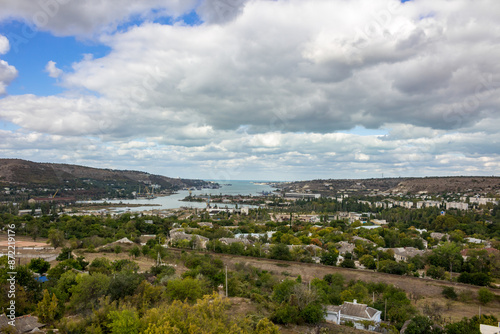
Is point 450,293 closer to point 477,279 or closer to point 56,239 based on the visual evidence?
point 477,279

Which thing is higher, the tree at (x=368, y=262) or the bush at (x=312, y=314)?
the bush at (x=312, y=314)

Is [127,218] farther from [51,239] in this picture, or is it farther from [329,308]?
[329,308]

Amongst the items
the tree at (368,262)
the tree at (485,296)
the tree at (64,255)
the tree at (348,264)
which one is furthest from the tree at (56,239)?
the tree at (485,296)

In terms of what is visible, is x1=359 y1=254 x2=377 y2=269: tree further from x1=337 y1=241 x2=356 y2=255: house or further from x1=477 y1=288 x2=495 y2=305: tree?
x1=477 y1=288 x2=495 y2=305: tree

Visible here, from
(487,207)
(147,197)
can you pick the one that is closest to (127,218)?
(487,207)

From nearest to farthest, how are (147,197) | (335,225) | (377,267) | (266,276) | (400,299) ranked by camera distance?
1. (400,299)
2. (266,276)
3. (377,267)
4. (335,225)
5. (147,197)

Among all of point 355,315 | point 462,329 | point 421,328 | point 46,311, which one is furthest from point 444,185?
point 46,311

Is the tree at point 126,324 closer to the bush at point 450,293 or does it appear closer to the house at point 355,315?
the house at point 355,315
